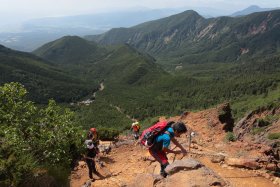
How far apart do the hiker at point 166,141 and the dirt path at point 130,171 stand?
10.3 ft

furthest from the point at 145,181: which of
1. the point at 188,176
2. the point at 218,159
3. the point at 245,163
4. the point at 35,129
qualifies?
the point at 35,129

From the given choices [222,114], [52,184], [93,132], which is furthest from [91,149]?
[222,114]

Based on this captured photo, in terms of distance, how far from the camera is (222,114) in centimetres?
3912

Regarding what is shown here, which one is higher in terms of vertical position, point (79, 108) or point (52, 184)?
point (52, 184)

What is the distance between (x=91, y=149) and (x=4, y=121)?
5.44 m

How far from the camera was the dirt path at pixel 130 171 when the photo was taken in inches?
750

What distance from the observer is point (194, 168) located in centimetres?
1490

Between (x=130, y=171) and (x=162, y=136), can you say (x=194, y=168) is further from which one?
(x=130, y=171)

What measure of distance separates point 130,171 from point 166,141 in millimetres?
9268

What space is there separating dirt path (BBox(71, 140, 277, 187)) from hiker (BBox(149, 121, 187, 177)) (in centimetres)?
313

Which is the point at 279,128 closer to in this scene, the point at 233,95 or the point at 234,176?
the point at 234,176

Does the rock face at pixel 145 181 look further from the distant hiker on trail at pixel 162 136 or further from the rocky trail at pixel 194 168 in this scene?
the distant hiker on trail at pixel 162 136

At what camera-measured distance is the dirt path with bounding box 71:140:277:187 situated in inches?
750

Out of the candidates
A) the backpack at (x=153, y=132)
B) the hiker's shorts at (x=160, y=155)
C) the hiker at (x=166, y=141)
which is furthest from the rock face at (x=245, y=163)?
the backpack at (x=153, y=132)
